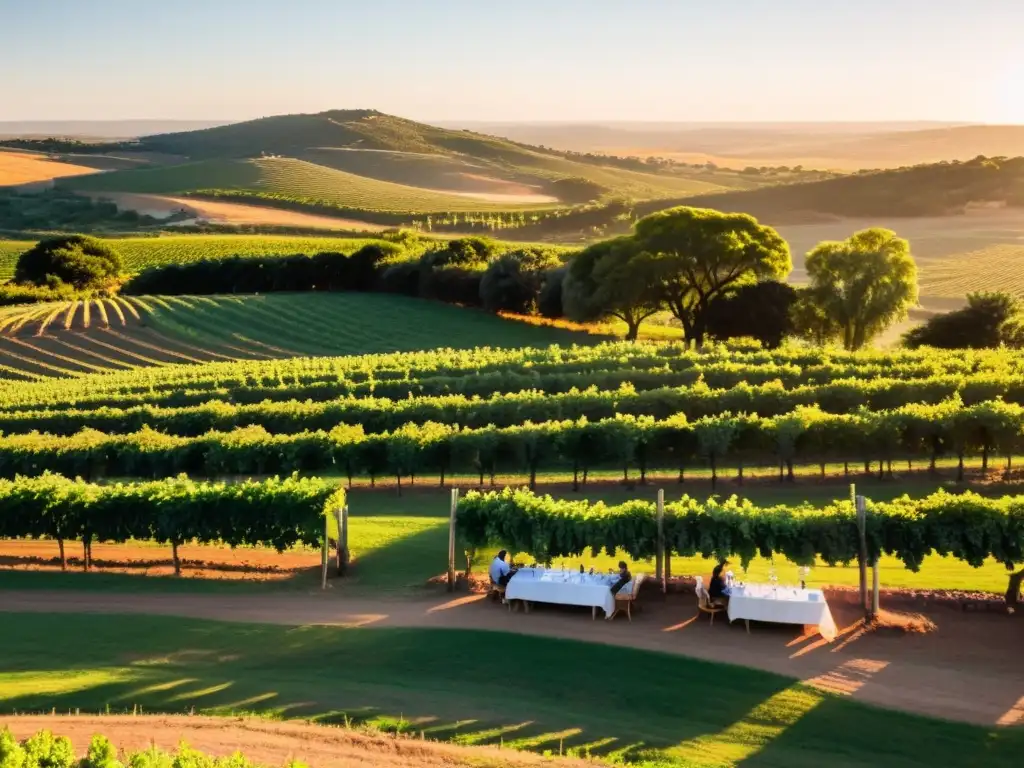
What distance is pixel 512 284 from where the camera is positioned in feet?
235

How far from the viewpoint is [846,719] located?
1485 cm

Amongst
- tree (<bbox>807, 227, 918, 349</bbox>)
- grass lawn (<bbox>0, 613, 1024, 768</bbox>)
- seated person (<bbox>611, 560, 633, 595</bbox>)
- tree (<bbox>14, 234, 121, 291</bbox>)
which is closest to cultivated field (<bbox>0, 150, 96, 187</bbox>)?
tree (<bbox>14, 234, 121, 291</bbox>)

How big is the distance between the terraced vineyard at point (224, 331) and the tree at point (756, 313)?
9.56 meters

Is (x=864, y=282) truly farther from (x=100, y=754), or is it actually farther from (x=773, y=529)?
(x=100, y=754)

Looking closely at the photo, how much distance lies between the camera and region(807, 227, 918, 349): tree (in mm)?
59406

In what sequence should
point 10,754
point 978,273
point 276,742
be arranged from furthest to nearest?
point 978,273
point 276,742
point 10,754

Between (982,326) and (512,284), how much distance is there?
98.8 feet

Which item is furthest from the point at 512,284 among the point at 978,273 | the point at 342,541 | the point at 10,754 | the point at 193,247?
the point at 10,754

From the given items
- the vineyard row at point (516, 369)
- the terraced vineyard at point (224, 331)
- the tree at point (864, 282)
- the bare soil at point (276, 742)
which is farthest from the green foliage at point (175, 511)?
the tree at point (864, 282)

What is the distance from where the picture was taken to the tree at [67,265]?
8481 cm

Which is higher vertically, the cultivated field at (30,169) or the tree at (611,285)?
the cultivated field at (30,169)

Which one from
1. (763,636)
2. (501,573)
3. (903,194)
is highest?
(903,194)

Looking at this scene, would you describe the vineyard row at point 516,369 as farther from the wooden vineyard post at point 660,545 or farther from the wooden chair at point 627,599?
the wooden chair at point 627,599

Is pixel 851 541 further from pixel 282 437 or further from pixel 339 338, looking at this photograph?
pixel 339 338
